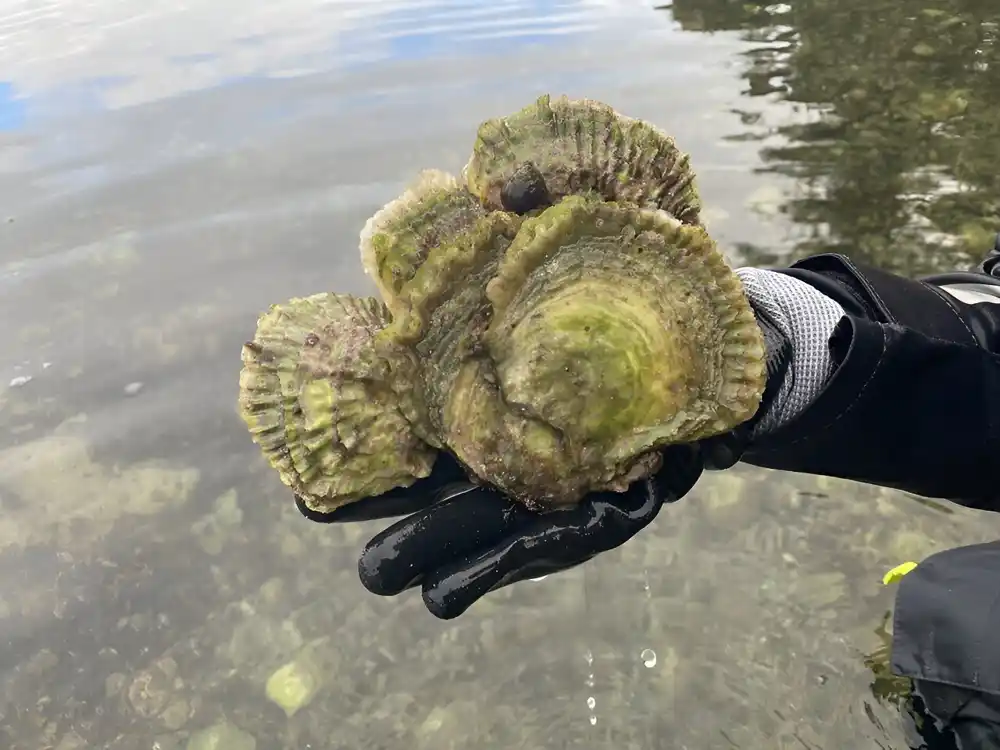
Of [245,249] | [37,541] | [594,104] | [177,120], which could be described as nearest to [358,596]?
[37,541]

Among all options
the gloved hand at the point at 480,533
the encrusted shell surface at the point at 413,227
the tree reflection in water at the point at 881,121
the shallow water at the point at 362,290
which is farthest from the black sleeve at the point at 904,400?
the tree reflection in water at the point at 881,121

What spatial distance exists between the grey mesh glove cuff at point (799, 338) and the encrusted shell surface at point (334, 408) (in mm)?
1064

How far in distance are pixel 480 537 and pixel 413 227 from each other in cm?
87

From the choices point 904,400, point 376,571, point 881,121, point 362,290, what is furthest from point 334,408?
point 881,121

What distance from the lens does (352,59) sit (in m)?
9.66

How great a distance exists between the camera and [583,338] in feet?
6.30

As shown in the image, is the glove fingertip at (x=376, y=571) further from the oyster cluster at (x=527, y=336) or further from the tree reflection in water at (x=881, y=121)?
the tree reflection in water at (x=881, y=121)

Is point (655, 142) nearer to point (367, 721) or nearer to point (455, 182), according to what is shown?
point (455, 182)

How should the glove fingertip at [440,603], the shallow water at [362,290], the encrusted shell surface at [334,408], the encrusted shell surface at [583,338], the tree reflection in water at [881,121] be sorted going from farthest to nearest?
the tree reflection in water at [881,121], the shallow water at [362,290], the glove fingertip at [440,603], the encrusted shell surface at [334,408], the encrusted shell surface at [583,338]

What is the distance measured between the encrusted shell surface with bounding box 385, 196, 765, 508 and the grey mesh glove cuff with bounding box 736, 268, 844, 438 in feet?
1.43

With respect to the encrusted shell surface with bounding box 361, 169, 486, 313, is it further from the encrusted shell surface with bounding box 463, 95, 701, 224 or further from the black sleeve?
the black sleeve

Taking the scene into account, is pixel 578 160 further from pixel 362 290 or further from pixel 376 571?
pixel 362 290

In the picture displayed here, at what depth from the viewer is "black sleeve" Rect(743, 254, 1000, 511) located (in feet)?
7.48

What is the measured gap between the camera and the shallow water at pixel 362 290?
146 inches
